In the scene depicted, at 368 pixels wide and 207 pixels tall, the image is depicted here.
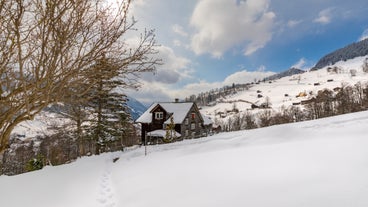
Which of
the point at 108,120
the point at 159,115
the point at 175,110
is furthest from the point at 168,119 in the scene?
the point at 108,120

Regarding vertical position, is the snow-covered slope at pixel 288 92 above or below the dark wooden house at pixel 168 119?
above

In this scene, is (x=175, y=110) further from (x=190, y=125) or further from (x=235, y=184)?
(x=235, y=184)

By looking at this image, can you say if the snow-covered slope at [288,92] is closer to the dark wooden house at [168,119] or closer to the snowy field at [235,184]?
the dark wooden house at [168,119]

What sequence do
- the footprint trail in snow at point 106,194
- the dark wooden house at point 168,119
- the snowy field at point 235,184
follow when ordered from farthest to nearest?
the dark wooden house at point 168,119 < the footprint trail in snow at point 106,194 < the snowy field at point 235,184

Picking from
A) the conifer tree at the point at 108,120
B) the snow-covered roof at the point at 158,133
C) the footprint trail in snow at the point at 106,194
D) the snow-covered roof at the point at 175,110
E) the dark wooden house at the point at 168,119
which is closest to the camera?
the footprint trail in snow at the point at 106,194

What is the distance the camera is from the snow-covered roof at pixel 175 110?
1320 inches

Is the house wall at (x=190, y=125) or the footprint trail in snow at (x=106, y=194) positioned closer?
the footprint trail in snow at (x=106, y=194)

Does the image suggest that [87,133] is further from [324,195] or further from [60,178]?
[324,195]

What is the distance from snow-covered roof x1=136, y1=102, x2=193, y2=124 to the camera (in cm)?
3353

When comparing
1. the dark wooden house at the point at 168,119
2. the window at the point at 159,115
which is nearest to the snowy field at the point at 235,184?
the dark wooden house at the point at 168,119

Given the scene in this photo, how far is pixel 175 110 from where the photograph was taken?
35.0 metres

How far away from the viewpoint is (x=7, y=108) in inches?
165

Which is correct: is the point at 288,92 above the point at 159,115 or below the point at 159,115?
above

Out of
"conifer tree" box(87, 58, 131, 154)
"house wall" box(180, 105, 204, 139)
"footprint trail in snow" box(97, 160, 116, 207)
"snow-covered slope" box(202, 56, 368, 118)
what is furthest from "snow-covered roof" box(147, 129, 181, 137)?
"snow-covered slope" box(202, 56, 368, 118)
